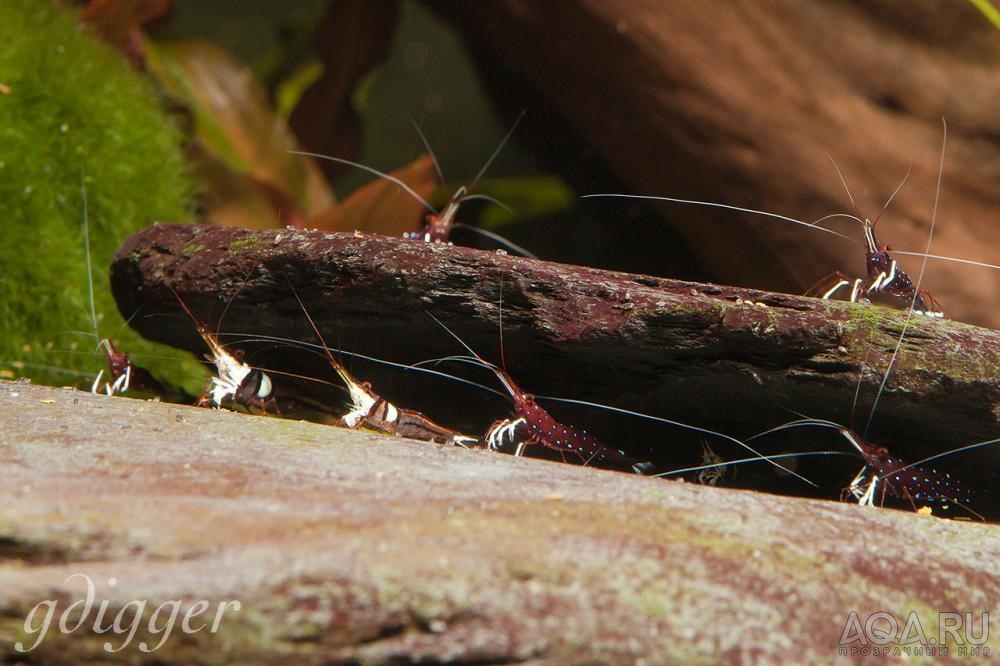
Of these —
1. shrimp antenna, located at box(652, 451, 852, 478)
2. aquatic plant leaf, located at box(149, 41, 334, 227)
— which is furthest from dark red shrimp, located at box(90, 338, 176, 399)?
shrimp antenna, located at box(652, 451, 852, 478)

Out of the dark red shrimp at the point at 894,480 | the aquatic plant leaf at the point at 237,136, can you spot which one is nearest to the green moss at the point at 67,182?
the aquatic plant leaf at the point at 237,136

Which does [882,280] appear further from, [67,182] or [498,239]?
[67,182]

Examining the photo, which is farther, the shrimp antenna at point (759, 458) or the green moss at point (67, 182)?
the green moss at point (67, 182)

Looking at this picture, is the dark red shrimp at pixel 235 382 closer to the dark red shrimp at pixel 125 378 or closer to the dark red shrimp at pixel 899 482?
the dark red shrimp at pixel 125 378

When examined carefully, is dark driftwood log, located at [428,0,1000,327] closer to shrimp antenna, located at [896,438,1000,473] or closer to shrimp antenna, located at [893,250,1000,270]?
shrimp antenna, located at [893,250,1000,270]

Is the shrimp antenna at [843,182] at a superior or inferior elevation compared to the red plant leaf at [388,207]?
superior

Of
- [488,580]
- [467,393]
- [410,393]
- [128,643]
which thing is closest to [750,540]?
[488,580]

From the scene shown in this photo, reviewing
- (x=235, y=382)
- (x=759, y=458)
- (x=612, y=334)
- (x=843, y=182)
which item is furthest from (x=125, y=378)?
(x=843, y=182)
